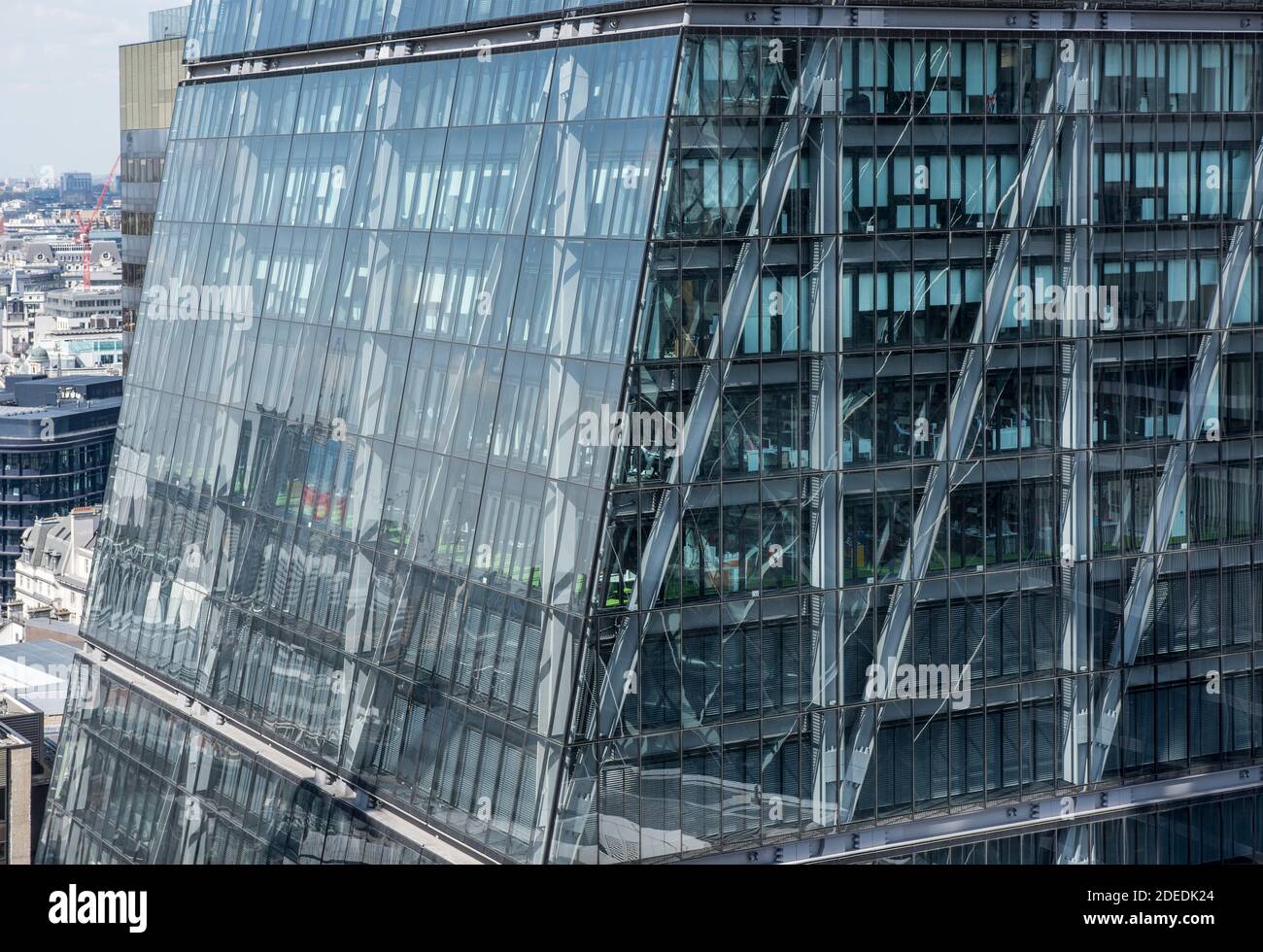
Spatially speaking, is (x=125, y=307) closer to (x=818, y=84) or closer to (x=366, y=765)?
(x=366, y=765)

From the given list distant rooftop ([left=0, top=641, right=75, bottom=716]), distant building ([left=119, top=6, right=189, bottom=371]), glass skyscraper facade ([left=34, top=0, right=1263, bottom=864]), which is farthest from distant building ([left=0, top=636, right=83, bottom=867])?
glass skyscraper facade ([left=34, top=0, right=1263, bottom=864])

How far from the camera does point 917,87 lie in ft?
168

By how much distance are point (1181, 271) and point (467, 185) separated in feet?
70.4

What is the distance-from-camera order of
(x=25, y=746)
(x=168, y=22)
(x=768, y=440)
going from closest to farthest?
(x=768, y=440)
(x=25, y=746)
(x=168, y=22)

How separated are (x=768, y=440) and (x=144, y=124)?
79.9 meters

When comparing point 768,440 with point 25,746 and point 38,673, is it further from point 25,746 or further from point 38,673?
point 38,673

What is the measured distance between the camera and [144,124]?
118938 mm

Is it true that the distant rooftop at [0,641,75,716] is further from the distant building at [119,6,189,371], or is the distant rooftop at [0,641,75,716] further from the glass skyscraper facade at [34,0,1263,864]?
the glass skyscraper facade at [34,0,1263,864]

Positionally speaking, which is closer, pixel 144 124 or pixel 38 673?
pixel 144 124

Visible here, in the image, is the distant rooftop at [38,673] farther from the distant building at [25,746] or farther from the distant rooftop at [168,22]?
the distant rooftop at [168,22]

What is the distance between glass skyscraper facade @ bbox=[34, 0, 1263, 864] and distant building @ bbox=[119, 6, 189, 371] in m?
52.3

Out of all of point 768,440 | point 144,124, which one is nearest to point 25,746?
point 144,124

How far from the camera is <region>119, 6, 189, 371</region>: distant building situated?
375 feet
